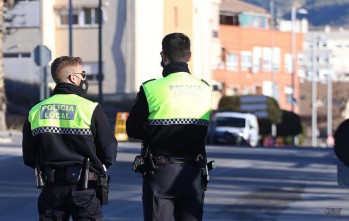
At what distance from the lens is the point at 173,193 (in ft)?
26.6

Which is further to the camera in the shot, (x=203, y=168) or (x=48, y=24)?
(x=48, y=24)

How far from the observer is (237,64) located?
274 feet

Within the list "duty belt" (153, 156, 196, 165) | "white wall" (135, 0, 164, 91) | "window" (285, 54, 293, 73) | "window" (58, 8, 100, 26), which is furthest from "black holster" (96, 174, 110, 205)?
"window" (285, 54, 293, 73)

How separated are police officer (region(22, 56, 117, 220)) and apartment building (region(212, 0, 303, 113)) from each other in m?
71.3

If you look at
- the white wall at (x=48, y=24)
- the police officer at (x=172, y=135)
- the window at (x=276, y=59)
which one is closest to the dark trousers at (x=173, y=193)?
the police officer at (x=172, y=135)

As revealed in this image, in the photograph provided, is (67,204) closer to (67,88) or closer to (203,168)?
(67,88)

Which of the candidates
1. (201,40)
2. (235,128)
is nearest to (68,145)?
(235,128)

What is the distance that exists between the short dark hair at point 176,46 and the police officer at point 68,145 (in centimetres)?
62

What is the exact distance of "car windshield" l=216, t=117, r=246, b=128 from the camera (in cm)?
5138

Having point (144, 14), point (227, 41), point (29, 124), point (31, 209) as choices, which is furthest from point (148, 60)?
point (29, 124)

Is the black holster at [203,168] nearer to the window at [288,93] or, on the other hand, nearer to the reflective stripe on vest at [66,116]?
the reflective stripe on vest at [66,116]

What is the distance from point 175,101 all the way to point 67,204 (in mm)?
1048

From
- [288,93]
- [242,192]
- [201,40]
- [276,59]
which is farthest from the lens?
[288,93]

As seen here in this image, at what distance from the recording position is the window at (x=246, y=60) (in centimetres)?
8411
